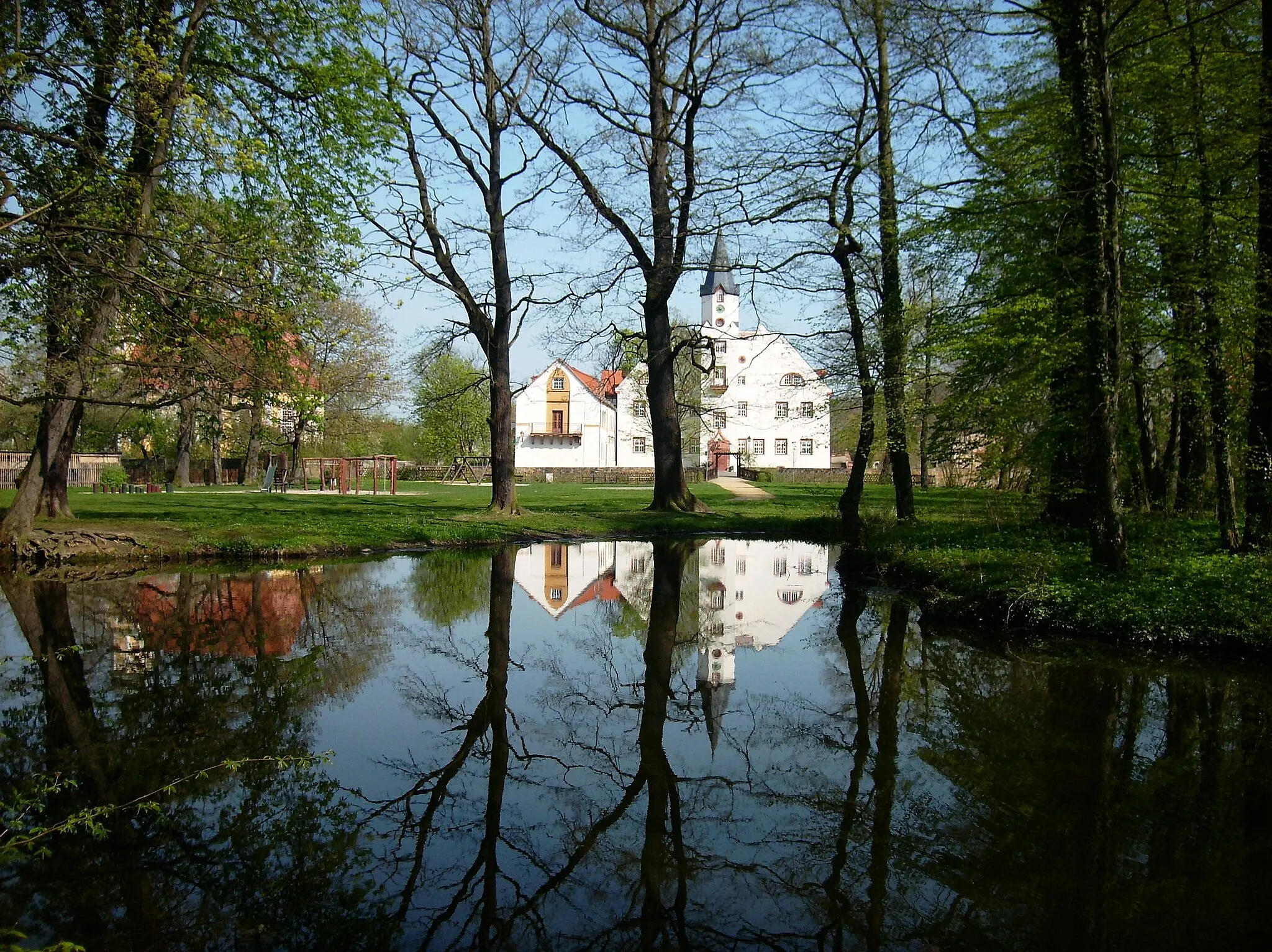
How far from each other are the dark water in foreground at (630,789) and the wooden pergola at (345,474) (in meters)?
25.0

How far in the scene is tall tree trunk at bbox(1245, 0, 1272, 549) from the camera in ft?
34.4

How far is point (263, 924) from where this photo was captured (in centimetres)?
379

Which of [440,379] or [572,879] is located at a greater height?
[440,379]

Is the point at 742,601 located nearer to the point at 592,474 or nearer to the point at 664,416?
the point at 664,416

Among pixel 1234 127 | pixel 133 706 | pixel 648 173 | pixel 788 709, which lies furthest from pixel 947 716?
pixel 648 173

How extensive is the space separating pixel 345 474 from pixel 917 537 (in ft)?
87.0

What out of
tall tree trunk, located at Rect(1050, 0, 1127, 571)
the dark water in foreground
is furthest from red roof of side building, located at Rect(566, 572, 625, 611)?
tall tree trunk, located at Rect(1050, 0, 1127, 571)

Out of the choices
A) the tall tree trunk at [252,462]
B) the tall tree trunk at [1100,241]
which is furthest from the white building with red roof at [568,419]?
the tall tree trunk at [1100,241]

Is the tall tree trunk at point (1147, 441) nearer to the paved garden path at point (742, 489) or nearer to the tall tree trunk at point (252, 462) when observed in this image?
the paved garden path at point (742, 489)

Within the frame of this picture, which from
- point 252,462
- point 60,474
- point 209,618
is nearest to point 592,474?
point 252,462

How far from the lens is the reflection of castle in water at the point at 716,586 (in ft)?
31.4

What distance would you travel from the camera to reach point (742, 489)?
40.7m

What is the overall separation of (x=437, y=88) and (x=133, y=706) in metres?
19.0

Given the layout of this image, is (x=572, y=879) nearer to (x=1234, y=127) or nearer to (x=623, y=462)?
(x=1234, y=127)
